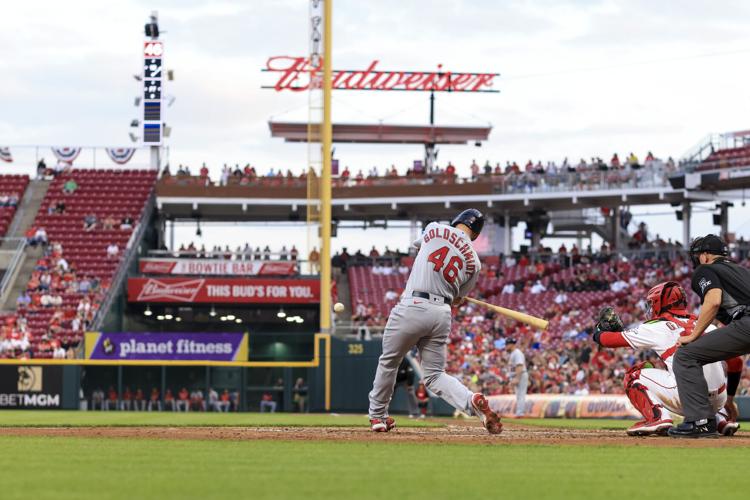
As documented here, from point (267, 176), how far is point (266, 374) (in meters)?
16.2

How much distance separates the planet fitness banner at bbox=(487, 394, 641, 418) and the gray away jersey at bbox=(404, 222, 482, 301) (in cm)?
1293

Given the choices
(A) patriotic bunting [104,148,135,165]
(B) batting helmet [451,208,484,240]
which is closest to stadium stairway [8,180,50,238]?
(A) patriotic bunting [104,148,135,165]

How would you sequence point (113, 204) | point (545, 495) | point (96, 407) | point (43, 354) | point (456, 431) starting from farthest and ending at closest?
point (113, 204), point (43, 354), point (96, 407), point (456, 431), point (545, 495)

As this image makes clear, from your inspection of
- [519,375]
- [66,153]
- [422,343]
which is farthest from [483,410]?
[66,153]

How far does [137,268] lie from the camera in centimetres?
3878

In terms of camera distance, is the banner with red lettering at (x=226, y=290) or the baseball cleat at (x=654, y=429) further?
the banner with red lettering at (x=226, y=290)

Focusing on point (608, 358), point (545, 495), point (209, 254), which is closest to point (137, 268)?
point (209, 254)

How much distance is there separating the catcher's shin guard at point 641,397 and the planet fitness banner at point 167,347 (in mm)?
19069

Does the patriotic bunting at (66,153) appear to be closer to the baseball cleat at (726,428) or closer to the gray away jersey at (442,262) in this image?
the gray away jersey at (442,262)

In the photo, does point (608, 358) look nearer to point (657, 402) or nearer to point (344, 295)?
point (344, 295)

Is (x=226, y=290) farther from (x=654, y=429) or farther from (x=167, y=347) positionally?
(x=654, y=429)

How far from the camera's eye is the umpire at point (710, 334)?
980cm

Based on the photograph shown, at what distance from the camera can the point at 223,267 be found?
38719mm

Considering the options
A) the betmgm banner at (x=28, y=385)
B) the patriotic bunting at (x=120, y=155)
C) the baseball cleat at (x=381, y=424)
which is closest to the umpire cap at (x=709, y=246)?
the baseball cleat at (x=381, y=424)
